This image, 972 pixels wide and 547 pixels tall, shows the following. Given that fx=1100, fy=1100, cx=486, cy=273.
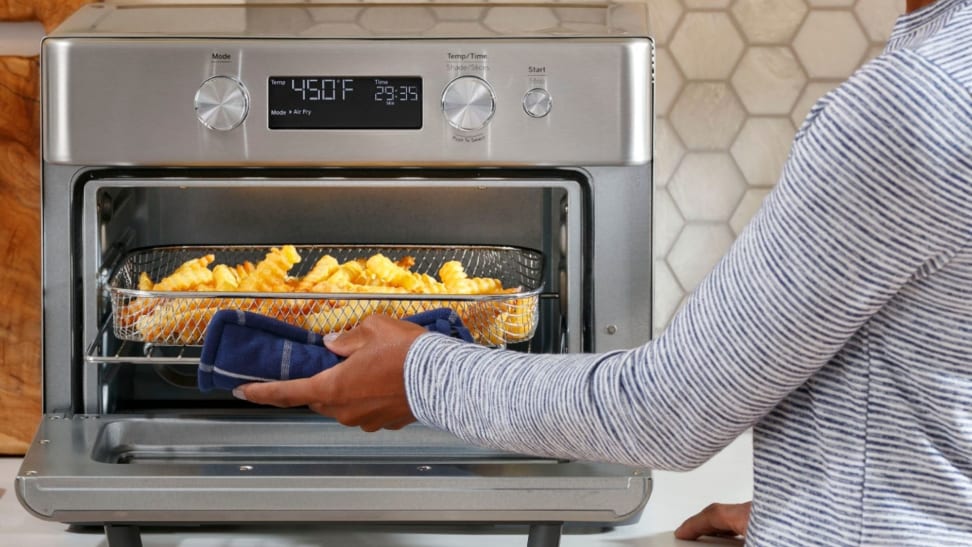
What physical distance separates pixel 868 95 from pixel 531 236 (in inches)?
26.5

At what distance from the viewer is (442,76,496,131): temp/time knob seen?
38.9 inches

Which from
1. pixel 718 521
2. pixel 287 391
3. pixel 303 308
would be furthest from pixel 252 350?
pixel 718 521

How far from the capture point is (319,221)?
3.91ft

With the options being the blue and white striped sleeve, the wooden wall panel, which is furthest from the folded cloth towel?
the wooden wall panel

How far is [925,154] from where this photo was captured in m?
0.51

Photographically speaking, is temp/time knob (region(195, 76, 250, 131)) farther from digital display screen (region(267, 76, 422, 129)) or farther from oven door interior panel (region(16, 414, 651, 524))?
oven door interior panel (region(16, 414, 651, 524))

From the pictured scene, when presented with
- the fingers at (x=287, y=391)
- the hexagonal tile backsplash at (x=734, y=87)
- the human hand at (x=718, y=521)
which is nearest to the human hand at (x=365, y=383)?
the fingers at (x=287, y=391)

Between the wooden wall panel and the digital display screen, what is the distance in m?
0.39

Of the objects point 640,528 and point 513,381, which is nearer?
point 513,381

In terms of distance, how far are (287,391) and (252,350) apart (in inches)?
1.8

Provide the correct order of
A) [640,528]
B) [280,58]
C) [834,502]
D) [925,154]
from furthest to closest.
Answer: [640,528] < [280,58] < [834,502] < [925,154]

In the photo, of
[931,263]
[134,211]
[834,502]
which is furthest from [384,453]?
[931,263]

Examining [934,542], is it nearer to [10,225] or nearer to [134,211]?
[134,211]

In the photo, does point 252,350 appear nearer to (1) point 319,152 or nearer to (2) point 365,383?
(2) point 365,383
